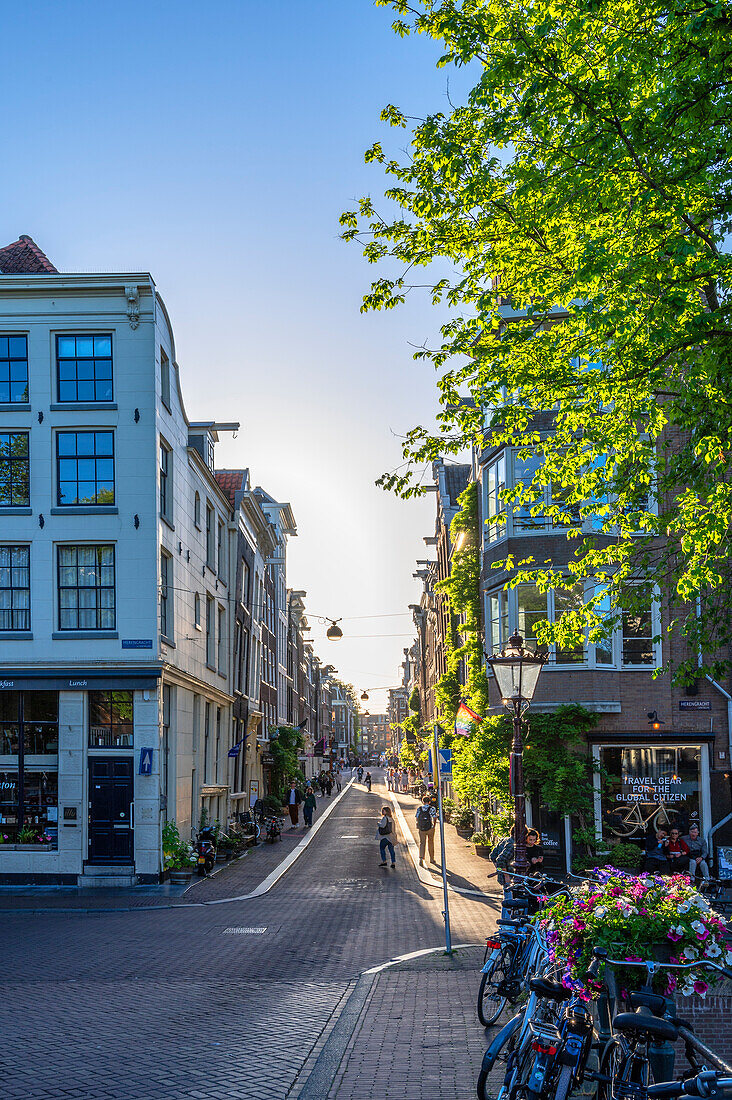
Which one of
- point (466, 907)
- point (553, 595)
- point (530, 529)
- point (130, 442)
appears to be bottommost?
point (466, 907)

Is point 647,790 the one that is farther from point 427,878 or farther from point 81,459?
point 81,459

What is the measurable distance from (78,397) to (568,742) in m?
15.3

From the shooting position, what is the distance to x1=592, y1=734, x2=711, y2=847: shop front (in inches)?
1023

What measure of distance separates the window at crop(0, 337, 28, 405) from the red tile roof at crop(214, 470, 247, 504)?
16.6 metres

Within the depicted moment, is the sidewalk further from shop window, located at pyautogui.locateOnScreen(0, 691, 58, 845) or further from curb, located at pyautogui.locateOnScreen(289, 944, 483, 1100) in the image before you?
shop window, located at pyautogui.locateOnScreen(0, 691, 58, 845)

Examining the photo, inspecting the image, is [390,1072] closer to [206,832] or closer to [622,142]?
[622,142]

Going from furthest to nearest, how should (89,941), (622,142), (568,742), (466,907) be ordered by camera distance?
(568,742), (466,907), (89,941), (622,142)

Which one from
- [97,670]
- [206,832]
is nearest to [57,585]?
[97,670]

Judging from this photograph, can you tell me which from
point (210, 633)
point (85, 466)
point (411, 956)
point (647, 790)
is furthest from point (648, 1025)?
point (210, 633)

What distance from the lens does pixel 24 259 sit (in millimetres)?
30172

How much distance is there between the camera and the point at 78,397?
27.7 meters

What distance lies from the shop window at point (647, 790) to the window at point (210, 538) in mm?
16795

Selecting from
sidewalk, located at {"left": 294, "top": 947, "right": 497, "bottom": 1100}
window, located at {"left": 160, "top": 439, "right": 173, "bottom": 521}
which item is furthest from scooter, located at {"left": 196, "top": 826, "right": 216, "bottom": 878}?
sidewalk, located at {"left": 294, "top": 947, "right": 497, "bottom": 1100}

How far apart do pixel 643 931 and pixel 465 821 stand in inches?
1208
